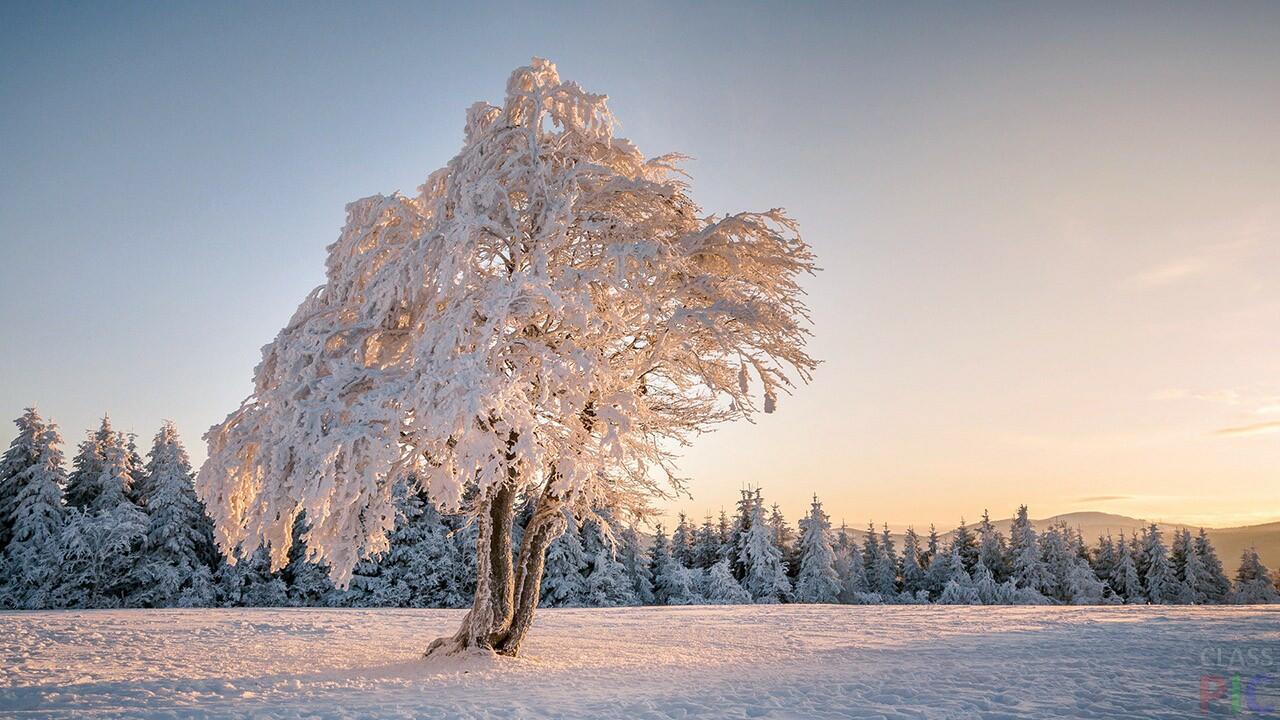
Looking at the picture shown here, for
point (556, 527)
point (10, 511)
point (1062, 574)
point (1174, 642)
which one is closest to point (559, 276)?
point (556, 527)

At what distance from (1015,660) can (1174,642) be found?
4.36 metres

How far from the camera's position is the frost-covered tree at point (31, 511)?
31891 mm

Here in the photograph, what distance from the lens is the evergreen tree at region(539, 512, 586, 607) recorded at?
39.6 metres

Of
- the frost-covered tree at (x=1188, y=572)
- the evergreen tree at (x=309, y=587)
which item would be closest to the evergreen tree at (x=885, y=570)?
the frost-covered tree at (x=1188, y=572)

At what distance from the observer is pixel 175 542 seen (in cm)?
3403

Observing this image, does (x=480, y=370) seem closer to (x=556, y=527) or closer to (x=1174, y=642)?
(x=556, y=527)

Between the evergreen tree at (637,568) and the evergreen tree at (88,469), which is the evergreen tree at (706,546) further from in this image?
the evergreen tree at (88,469)

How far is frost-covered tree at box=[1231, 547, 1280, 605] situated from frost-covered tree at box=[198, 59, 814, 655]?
61.7 m

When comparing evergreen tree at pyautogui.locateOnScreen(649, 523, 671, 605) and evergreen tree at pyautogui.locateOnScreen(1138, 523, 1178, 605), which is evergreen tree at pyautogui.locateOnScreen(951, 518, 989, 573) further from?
evergreen tree at pyautogui.locateOnScreen(649, 523, 671, 605)

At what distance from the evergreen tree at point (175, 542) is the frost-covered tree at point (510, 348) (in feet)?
91.8

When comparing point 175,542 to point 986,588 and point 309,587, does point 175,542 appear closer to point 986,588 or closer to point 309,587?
point 309,587

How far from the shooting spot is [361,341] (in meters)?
11.4

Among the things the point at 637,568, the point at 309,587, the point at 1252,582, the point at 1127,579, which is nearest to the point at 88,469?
the point at 309,587

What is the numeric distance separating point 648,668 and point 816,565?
37075 millimetres
